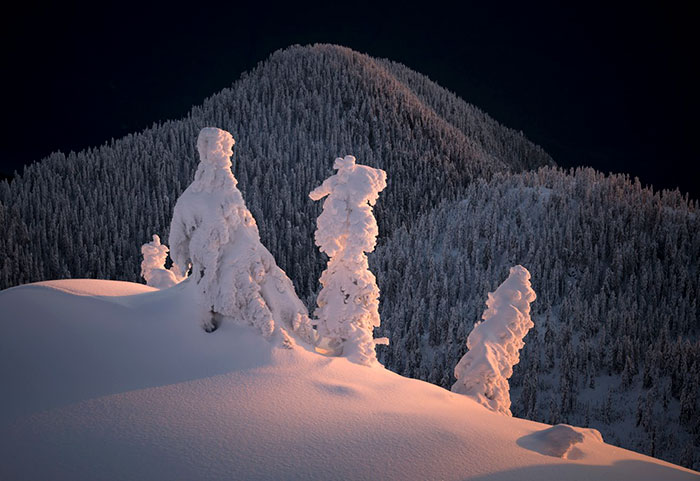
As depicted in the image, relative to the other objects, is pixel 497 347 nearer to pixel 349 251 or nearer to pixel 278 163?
pixel 349 251

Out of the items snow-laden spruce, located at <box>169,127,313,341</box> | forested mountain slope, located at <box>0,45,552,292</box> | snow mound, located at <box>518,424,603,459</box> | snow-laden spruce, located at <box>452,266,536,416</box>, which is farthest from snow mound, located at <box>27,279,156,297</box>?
forested mountain slope, located at <box>0,45,552,292</box>

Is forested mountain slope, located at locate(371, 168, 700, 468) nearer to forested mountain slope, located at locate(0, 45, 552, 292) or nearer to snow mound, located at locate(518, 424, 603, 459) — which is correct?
forested mountain slope, located at locate(0, 45, 552, 292)

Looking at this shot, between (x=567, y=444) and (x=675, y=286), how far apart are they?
61.9 m

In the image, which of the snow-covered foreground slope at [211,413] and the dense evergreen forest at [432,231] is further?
the dense evergreen forest at [432,231]

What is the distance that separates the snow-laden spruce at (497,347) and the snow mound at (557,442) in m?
7.36

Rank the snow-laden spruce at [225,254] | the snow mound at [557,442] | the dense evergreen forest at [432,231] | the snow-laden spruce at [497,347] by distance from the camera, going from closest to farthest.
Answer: the snow mound at [557,442] < the snow-laden spruce at [225,254] < the snow-laden spruce at [497,347] < the dense evergreen forest at [432,231]

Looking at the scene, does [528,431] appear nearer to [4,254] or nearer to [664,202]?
[664,202]

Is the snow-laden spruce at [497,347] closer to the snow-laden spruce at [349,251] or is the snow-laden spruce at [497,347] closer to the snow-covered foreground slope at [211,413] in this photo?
the snow-covered foreground slope at [211,413]

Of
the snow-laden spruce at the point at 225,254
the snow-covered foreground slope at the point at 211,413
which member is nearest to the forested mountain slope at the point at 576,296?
the snow-covered foreground slope at the point at 211,413

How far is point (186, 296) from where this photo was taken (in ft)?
65.7

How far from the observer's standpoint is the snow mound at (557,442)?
1631 cm

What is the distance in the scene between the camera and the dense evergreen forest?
55344mm

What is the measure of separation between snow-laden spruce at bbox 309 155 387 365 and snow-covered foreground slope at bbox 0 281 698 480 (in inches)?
78.8

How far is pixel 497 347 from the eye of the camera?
1018 inches
